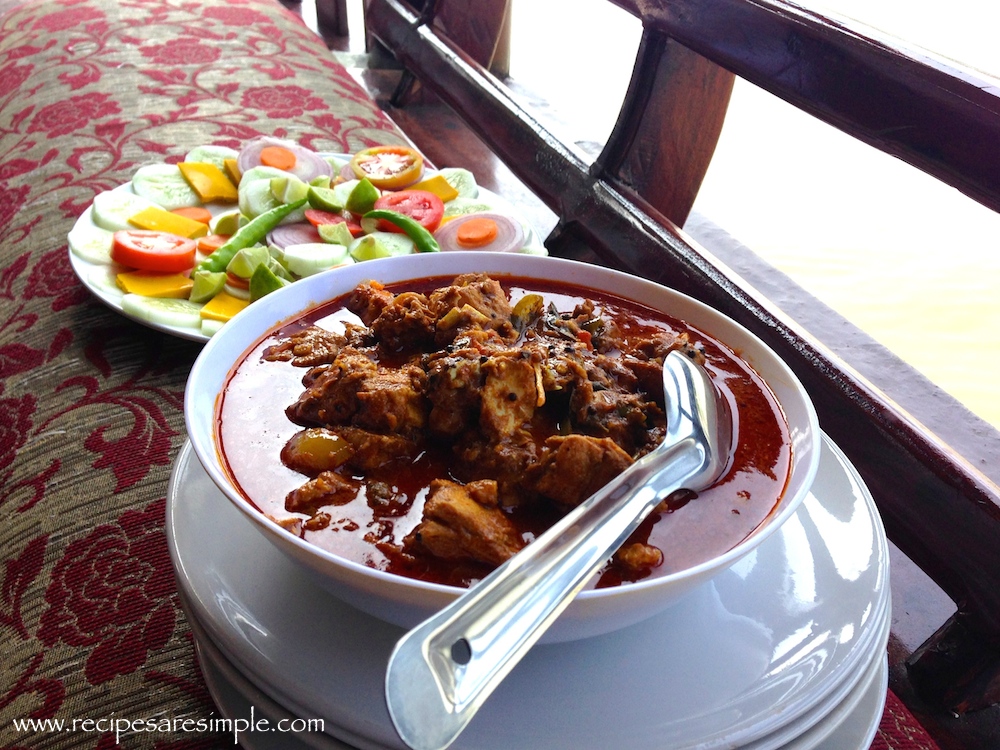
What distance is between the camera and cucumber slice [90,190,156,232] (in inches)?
93.0

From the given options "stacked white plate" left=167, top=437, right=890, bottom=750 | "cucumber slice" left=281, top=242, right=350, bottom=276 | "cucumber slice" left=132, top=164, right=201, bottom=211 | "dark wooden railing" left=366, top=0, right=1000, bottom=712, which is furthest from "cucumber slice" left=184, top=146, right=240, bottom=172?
"stacked white plate" left=167, top=437, right=890, bottom=750

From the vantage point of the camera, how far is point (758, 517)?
1.12m

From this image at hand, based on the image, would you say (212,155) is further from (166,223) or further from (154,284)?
(154,284)

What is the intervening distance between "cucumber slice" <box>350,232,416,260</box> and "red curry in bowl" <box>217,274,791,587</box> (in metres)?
0.90

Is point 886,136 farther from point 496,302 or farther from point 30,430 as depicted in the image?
point 30,430

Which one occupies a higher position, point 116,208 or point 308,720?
point 308,720

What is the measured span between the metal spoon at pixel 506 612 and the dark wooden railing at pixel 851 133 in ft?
2.58

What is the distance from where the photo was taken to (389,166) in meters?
2.96

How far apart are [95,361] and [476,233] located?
117cm

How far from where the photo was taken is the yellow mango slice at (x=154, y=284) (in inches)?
83.2

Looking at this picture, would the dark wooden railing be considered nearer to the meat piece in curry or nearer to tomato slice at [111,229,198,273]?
the meat piece in curry

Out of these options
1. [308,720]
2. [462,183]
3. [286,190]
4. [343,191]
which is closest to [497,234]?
[462,183]

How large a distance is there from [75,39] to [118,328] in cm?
280

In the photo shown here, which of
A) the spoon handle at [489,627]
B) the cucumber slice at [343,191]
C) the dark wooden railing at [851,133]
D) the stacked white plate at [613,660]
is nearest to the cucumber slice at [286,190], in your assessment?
the cucumber slice at [343,191]
